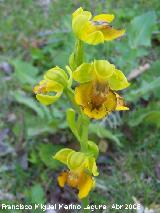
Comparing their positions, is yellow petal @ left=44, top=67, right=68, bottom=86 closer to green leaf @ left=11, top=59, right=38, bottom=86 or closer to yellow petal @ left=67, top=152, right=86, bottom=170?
yellow petal @ left=67, top=152, right=86, bottom=170

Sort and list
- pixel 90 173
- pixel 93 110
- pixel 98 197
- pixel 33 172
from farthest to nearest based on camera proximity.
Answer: pixel 33 172 → pixel 98 197 → pixel 90 173 → pixel 93 110

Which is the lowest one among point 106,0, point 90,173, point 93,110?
point 106,0

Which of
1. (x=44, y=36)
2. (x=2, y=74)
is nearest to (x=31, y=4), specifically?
(x=44, y=36)

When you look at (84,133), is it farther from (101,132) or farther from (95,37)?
(101,132)

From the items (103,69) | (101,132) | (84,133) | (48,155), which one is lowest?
(48,155)

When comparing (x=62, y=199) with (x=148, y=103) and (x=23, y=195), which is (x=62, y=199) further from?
(x=148, y=103)

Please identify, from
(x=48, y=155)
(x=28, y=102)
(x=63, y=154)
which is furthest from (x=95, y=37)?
(x=28, y=102)
